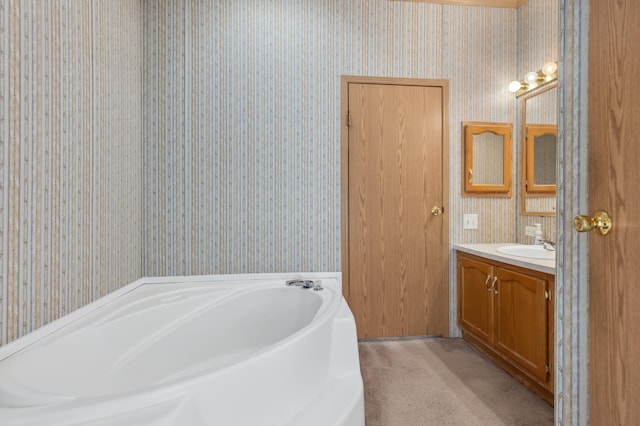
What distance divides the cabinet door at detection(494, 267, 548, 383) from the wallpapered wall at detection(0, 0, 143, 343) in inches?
87.5

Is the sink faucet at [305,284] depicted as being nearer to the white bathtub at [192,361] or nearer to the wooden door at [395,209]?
the white bathtub at [192,361]

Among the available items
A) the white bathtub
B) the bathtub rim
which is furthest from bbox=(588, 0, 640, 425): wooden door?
the bathtub rim

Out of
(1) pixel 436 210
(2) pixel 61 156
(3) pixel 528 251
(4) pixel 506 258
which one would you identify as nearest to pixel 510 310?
(4) pixel 506 258

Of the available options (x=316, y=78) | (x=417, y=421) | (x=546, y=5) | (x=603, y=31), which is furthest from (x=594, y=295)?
(x=546, y=5)

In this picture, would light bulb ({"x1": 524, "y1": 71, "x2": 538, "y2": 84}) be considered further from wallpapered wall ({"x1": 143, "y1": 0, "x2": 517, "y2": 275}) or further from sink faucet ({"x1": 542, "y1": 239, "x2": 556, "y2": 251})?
sink faucet ({"x1": 542, "y1": 239, "x2": 556, "y2": 251})

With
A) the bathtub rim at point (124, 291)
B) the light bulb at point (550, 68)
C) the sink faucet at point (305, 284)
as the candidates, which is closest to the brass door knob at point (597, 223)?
the bathtub rim at point (124, 291)

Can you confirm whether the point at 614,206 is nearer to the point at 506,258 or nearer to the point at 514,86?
the point at 506,258

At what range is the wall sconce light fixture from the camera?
2.15 meters

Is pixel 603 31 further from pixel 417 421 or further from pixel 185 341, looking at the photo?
pixel 185 341

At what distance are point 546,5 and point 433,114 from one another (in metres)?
1.05

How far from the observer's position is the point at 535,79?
228cm

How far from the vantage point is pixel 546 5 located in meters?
2.25

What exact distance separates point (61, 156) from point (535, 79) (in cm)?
287

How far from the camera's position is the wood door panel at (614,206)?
0.78 m
